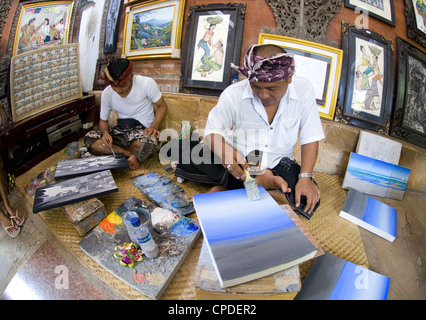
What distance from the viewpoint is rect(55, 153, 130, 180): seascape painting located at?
6.02ft

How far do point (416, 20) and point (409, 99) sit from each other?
0.83 meters

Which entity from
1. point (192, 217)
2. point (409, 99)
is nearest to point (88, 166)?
point (192, 217)

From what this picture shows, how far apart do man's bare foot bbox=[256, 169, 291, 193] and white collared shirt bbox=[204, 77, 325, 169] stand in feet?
0.61

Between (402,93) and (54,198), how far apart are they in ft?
10.9

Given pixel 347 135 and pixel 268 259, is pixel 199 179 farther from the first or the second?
pixel 347 135

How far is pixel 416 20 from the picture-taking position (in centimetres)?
214

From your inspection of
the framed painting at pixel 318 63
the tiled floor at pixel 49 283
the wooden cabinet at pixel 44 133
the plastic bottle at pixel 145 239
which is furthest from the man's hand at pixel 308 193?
the wooden cabinet at pixel 44 133

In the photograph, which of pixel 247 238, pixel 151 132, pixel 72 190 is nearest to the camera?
pixel 247 238

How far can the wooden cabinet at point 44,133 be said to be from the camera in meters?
1.91

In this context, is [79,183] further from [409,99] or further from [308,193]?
[409,99]

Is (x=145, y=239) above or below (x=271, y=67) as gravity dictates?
below

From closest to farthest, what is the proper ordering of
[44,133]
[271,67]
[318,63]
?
[271,67] < [318,63] < [44,133]

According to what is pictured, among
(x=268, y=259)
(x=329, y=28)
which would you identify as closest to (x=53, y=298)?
(x=268, y=259)

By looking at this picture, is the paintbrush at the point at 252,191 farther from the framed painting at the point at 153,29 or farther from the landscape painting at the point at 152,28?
the landscape painting at the point at 152,28
